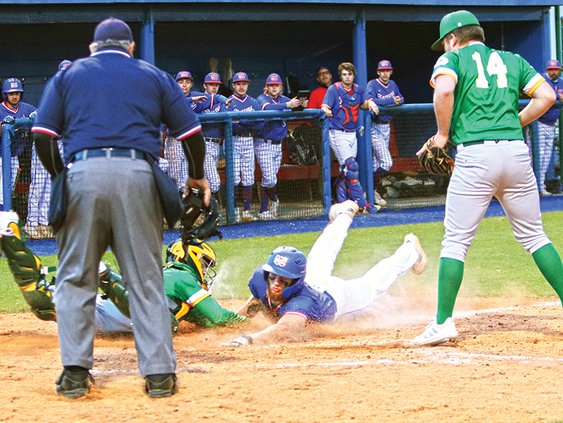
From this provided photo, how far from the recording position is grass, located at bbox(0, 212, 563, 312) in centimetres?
862

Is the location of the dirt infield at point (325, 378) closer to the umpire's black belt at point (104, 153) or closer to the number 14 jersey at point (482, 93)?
the umpire's black belt at point (104, 153)

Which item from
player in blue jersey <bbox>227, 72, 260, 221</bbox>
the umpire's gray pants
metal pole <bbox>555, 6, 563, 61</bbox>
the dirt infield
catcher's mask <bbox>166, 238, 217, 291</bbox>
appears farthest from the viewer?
metal pole <bbox>555, 6, 563, 61</bbox>

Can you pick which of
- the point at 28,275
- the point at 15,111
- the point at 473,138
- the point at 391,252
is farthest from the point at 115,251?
the point at 15,111

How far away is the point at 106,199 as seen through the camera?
180 inches

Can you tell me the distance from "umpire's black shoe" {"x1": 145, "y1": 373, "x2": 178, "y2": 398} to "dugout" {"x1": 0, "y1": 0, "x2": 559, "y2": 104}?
411 inches

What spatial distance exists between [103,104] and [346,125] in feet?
34.6

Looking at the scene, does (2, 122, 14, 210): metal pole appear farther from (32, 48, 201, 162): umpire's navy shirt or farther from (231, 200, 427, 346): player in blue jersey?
(32, 48, 201, 162): umpire's navy shirt

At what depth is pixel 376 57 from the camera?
20625 mm

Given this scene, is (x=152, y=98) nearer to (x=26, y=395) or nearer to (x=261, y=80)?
(x=26, y=395)

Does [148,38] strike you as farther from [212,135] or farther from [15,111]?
[15,111]

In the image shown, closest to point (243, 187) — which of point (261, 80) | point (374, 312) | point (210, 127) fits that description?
point (210, 127)

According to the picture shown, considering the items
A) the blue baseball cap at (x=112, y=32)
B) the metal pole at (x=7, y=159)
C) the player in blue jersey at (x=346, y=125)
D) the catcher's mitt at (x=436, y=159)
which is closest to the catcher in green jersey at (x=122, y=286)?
the blue baseball cap at (x=112, y=32)

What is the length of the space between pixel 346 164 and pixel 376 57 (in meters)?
6.33

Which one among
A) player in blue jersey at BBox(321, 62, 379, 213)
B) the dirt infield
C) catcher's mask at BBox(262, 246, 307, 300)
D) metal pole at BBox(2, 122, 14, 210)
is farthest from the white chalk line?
player in blue jersey at BBox(321, 62, 379, 213)
